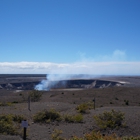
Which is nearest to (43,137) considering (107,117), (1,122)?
(1,122)

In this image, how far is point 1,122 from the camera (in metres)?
13.0

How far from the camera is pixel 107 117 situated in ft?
54.3

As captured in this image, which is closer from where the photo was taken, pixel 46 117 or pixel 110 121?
pixel 110 121

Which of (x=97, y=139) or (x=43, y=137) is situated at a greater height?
(x=97, y=139)

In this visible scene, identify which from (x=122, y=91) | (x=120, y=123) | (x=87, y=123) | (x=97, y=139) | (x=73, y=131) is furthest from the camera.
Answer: (x=122, y=91)

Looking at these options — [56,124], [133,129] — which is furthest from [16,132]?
[133,129]

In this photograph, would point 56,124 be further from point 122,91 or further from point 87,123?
point 122,91

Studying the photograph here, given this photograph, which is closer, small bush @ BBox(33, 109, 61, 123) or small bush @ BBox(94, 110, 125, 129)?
small bush @ BBox(94, 110, 125, 129)

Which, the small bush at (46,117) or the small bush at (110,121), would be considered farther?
the small bush at (46,117)

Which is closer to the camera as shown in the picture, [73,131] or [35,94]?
[73,131]

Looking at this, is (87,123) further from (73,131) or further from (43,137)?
(43,137)

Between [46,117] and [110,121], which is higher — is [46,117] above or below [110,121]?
below

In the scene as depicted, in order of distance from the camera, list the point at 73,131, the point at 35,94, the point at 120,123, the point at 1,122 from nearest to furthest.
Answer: the point at 1,122, the point at 73,131, the point at 120,123, the point at 35,94

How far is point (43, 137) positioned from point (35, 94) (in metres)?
24.8
